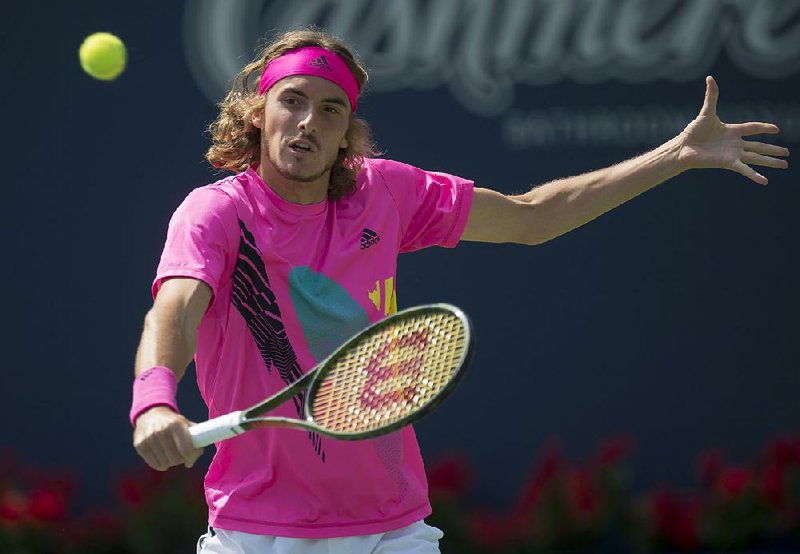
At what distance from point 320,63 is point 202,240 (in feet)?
2.10

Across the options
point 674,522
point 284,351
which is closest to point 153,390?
point 284,351

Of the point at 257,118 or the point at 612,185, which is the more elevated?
the point at 257,118

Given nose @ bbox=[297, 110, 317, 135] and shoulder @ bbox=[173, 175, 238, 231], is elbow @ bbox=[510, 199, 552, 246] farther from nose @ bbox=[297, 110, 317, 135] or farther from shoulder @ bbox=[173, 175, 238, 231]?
shoulder @ bbox=[173, 175, 238, 231]

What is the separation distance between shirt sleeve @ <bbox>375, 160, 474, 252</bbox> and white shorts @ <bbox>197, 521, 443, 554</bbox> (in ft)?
2.51

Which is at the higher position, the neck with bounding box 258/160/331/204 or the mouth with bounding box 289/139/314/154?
the mouth with bounding box 289/139/314/154

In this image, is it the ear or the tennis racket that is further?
the ear

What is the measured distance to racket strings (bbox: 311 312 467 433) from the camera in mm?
2973

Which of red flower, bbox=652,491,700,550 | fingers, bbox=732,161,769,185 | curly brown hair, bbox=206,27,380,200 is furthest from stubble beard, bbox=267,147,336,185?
red flower, bbox=652,491,700,550

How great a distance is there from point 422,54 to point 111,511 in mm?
2295

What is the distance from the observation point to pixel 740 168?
3814mm

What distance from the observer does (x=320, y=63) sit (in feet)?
11.8

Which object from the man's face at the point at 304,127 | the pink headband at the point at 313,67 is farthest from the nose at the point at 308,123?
the pink headband at the point at 313,67

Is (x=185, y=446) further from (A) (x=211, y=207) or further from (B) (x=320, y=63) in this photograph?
(B) (x=320, y=63)

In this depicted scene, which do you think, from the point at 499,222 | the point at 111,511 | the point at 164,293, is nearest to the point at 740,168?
the point at 499,222
